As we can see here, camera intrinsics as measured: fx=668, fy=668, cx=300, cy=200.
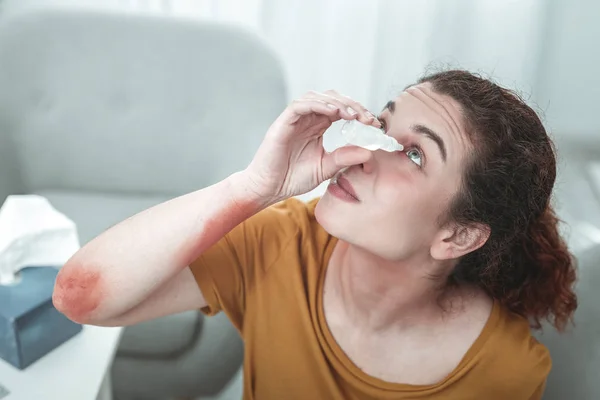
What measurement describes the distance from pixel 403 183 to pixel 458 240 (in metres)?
0.16

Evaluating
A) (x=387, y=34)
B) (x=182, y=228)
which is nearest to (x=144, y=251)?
(x=182, y=228)

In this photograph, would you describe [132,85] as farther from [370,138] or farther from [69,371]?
[370,138]

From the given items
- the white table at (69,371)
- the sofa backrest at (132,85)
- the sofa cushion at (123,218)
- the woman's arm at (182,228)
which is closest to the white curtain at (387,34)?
the sofa backrest at (132,85)

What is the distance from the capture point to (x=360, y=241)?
973 millimetres

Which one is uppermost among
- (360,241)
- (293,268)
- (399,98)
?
(399,98)

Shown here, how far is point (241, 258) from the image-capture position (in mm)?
1112

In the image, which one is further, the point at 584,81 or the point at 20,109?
the point at 584,81

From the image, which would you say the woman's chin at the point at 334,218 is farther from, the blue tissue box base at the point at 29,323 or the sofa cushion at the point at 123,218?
the sofa cushion at the point at 123,218

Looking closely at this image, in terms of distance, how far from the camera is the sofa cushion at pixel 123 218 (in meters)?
1.54

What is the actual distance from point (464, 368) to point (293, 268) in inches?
13.2

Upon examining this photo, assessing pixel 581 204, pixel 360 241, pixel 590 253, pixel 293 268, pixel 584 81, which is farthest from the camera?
pixel 584 81

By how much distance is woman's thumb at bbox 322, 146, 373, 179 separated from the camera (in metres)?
0.96

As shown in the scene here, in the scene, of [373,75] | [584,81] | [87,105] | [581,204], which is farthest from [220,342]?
[584,81]

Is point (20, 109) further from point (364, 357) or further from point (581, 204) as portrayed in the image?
point (581, 204)
